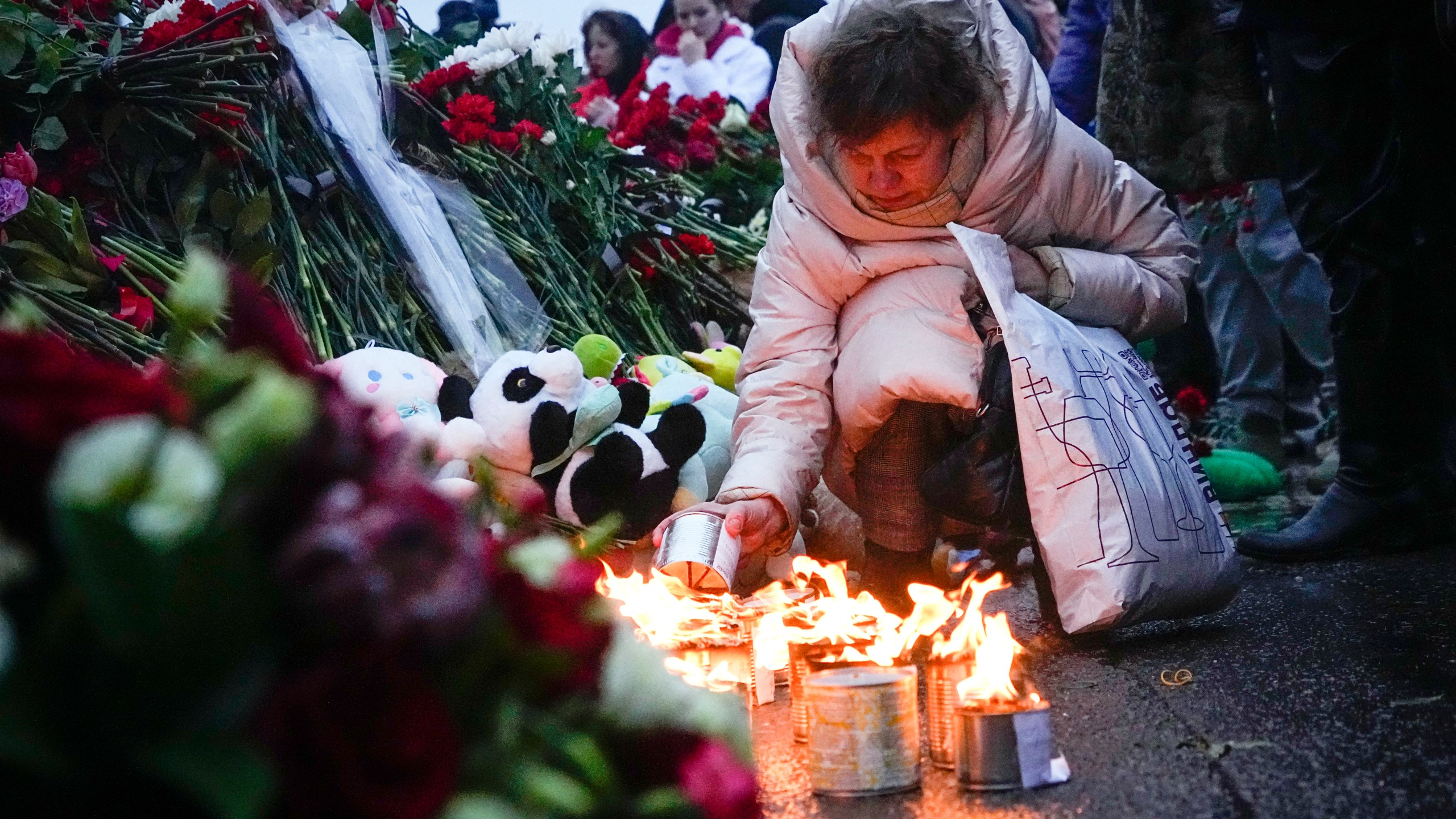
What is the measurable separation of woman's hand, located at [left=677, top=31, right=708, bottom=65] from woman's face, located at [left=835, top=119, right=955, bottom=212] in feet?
14.8

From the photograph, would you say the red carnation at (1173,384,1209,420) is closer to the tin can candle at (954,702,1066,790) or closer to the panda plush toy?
the panda plush toy

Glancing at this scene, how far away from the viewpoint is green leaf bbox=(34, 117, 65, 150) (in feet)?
9.90

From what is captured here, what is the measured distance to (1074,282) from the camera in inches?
99.4

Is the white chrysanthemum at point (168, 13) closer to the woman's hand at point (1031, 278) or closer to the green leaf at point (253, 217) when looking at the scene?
the green leaf at point (253, 217)

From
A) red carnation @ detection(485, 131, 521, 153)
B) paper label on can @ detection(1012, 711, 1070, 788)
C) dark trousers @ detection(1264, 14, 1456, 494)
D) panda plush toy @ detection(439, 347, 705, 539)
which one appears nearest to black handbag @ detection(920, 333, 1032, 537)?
panda plush toy @ detection(439, 347, 705, 539)

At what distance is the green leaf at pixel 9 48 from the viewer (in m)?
2.97

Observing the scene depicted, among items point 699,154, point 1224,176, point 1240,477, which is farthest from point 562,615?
point 699,154

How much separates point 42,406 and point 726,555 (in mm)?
1598

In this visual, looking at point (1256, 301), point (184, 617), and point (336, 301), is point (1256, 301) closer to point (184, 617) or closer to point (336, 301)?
point (336, 301)

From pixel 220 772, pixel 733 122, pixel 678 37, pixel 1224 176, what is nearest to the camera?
pixel 220 772

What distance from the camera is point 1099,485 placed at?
2.23 metres

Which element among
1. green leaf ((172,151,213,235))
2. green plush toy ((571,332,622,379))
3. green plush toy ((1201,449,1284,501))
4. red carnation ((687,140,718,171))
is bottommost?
green plush toy ((1201,449,1284,501))

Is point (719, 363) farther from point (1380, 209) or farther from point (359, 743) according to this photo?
point (359, 743)

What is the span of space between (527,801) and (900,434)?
194 centimetres
